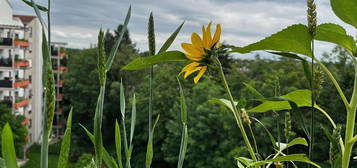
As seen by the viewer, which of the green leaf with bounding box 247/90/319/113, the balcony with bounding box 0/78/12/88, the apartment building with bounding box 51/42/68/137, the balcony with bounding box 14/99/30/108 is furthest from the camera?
the apartment building with bounding box 51/42/68/137

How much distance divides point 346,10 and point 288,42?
63mm

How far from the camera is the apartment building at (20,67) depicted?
15398 mm

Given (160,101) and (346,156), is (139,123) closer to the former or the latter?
(160,101)

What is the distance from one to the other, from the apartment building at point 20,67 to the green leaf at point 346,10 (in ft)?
50.2

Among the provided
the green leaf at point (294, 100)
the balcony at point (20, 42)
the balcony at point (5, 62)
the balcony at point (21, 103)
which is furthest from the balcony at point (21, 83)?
the green leaf at point (294, 100)

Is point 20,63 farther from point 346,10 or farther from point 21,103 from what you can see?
point 346,10

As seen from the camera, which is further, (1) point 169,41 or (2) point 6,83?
(2) point 6,83

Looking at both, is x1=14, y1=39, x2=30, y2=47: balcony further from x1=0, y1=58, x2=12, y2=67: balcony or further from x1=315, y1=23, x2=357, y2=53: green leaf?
x1=315, y1=23, x2=357, y2=53: green leaf

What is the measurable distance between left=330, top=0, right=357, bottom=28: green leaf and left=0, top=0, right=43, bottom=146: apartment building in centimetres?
1531

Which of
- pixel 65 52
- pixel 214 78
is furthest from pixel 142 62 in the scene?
pixel 65 52

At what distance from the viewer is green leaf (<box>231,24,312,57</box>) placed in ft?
1.17

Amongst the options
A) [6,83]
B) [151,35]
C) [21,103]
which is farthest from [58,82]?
[151,35]

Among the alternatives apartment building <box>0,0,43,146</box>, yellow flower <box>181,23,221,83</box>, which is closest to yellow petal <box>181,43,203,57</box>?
yellow flower <box>181,23,221,83</box>

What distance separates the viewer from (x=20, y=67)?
16.9 m
